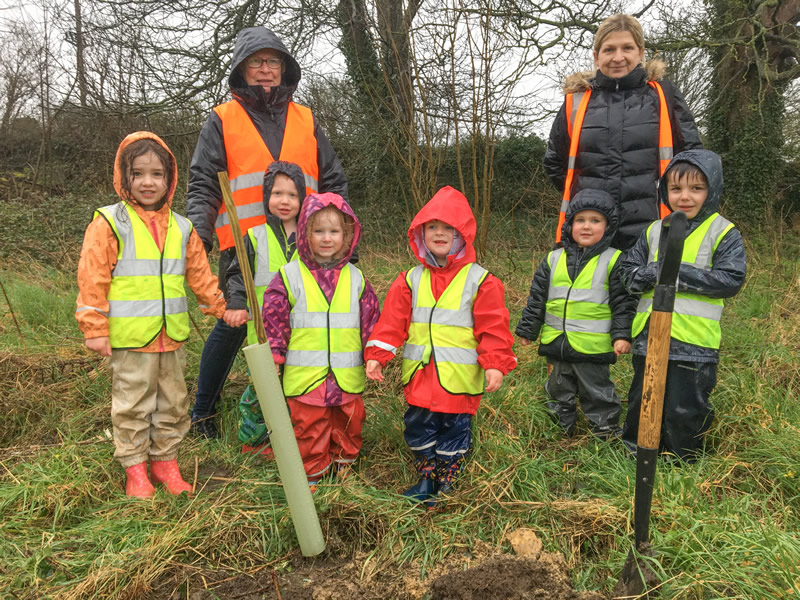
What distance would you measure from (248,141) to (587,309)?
221 centimetres

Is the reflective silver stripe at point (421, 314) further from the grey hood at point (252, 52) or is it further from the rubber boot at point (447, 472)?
the grey hood at point (252, 52)

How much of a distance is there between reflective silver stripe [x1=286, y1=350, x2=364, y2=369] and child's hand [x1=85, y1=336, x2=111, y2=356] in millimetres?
853

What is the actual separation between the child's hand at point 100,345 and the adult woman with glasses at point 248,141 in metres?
0.77

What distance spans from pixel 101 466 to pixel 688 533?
2870mm

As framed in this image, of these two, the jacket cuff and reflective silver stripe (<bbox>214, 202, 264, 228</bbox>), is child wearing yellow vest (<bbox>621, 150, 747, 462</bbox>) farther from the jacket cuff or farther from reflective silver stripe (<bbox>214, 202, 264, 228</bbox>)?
reflective silver stripe (<bbox>214, 202, 264, 228</bbox>)

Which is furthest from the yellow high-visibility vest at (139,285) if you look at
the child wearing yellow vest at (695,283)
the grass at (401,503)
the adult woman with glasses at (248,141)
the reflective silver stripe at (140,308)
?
the child wearing yellow vest at (695,283)

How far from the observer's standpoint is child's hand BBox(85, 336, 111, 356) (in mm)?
2467

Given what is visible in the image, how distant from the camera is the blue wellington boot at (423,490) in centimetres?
267

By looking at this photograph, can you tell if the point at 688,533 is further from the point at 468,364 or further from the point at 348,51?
the point at 348,51

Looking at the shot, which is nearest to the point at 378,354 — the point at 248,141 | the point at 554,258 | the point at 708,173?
the point at 554,258

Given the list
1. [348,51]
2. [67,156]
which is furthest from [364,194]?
[67,156]

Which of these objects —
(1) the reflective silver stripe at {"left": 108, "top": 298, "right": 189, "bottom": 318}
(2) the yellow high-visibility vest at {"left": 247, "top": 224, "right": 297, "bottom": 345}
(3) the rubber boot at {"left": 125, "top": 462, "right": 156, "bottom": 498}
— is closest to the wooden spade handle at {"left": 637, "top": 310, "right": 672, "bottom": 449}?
(2) the yellow high-visibility vest at {"left": 247, "top": 224, "right": 297, "bottom": 345}

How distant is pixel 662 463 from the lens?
2.75m

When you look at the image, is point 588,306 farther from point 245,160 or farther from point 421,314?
point 245,160
